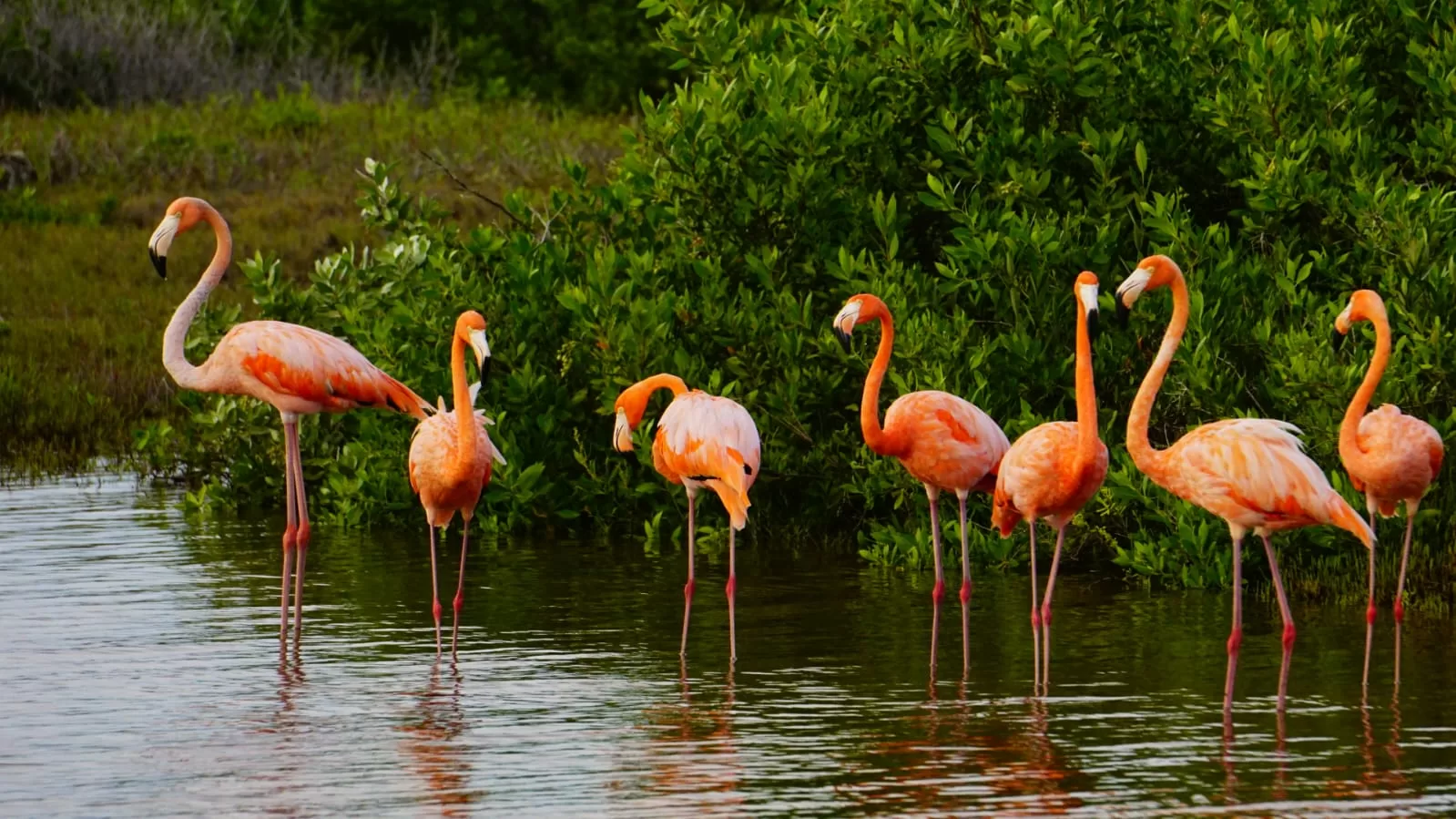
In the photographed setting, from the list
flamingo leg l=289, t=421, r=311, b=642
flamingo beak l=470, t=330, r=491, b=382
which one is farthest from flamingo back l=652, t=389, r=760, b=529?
flamingo leg l=289, t=421, r=311, b=642

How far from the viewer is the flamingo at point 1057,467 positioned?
8.93 metres

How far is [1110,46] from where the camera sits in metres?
12.0

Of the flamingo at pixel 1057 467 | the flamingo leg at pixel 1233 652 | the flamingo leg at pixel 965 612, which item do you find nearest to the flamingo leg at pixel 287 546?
the flamingo leg at pixel 965 612

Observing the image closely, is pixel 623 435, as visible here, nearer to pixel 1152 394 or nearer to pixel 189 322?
pixel 189 322

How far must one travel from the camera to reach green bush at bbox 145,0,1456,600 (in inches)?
425

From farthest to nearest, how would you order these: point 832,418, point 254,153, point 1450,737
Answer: point 254,153 < point 832,418 < point 1450,737

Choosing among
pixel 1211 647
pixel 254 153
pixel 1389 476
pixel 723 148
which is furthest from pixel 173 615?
pixel 254 153

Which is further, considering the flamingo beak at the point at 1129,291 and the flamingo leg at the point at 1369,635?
the flamingo leg at the point at 1369,635

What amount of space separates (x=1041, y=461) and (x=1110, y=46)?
12.4 ft

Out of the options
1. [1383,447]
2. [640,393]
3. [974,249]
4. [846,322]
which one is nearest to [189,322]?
[640,393]

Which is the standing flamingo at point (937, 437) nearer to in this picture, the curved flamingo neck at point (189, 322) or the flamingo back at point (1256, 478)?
the flamingo back at point (1256, 478)

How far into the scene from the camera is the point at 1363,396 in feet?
29.8

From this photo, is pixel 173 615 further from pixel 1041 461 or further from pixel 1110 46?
pixel 1110 46

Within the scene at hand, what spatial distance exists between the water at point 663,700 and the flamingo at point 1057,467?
61cm
